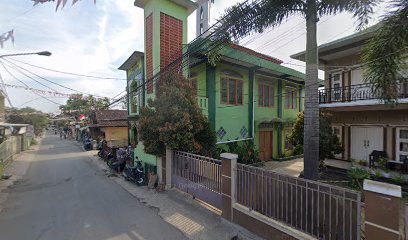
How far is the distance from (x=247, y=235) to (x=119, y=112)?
84.1ft

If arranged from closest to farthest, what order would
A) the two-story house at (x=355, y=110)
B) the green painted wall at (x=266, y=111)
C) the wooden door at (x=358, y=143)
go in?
the two-story house at (x=355, y=110) < the wooden door at (x=358, y=143) < the green painted wall at (x=266, y=111)

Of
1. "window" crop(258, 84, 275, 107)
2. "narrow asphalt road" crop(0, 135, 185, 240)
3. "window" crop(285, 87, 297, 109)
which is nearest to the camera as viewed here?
"narrow asphalt road" crop(0, 135, 185, 240)

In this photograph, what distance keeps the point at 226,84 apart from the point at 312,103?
6.98 m

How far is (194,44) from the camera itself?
33.6 ft

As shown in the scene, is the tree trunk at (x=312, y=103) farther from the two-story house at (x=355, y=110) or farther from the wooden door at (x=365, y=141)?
the wooden door at (x=365, y=141)

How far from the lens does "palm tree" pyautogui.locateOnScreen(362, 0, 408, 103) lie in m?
5.13

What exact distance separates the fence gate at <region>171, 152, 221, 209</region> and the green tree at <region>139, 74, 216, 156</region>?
0.60 m

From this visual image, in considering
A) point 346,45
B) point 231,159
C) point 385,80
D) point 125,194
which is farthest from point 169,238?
point 346,45

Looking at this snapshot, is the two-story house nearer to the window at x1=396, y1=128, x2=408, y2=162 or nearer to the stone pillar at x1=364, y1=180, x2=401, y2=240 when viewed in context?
the window at x1=396, y1=128, x2=408, y2=162

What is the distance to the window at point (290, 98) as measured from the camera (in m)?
18.1

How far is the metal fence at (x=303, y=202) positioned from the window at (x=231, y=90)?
723 centimetres

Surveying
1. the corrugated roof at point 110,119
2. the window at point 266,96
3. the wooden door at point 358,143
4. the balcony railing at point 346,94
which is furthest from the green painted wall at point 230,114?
the corrugated roof at point 110,119

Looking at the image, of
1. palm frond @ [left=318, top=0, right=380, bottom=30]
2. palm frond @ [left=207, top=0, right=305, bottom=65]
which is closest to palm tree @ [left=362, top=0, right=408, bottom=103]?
palm frond @ [left=318, top=0, right=380, bottom=30]

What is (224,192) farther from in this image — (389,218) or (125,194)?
(125,194)
